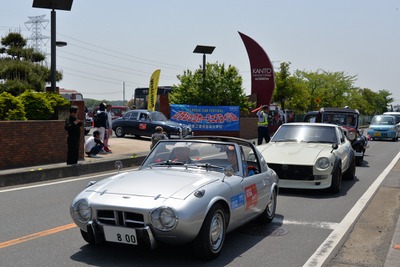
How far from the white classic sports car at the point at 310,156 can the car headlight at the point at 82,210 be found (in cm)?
537

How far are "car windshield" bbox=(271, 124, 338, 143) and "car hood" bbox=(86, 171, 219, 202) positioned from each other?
5754 mm

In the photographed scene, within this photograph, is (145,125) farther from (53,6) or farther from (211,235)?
(211,235)

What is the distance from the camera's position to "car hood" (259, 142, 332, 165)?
991 centimetres

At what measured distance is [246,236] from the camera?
21.4ft

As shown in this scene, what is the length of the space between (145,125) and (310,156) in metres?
15.2

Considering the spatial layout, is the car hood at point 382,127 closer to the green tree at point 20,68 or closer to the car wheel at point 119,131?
the car wheel at point 119,131

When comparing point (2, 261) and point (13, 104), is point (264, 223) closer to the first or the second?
point (2, 261)

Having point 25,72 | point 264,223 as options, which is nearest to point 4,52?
point 25,72

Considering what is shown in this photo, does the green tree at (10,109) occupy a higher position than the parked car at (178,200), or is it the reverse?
the green tree at (10,109)

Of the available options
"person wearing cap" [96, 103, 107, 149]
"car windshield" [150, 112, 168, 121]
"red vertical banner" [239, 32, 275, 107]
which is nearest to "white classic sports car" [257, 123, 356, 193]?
"person wearing cap" [96, 103, 107, 149]

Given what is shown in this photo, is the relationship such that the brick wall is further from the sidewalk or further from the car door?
the car door

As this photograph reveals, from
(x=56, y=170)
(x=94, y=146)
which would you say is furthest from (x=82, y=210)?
(x=94, y=146)

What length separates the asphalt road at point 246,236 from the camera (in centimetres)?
530

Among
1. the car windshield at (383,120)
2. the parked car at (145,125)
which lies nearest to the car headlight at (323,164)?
the parked car at (145,125)
